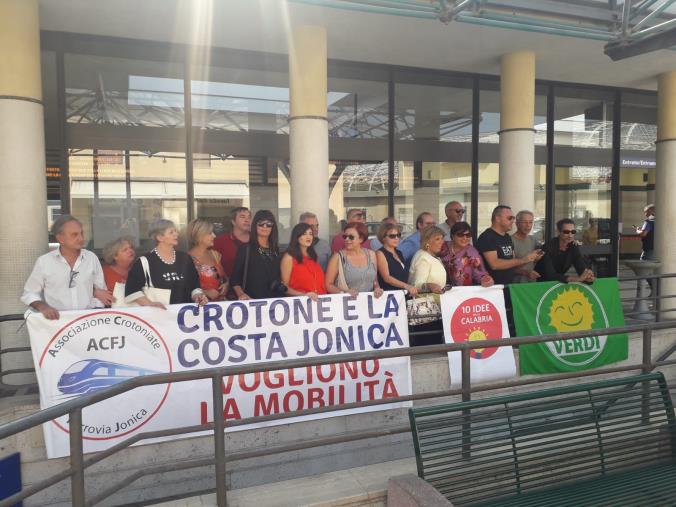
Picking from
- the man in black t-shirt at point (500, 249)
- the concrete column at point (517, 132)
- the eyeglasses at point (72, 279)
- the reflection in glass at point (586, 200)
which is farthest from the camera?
the reflection in glass at point (586, 200)

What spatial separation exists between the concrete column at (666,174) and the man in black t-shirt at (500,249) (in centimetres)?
471

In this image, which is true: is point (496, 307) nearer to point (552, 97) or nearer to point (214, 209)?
point (214, 209)

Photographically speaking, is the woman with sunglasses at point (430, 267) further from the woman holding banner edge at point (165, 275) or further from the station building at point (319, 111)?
the woman holding banner edge at point (165, 275)

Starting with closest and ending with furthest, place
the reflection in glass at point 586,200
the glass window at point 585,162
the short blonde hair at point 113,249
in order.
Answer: the short blonde hair at point 113,249
the glass window at point 585,162
the reflection in glass at point 586,200

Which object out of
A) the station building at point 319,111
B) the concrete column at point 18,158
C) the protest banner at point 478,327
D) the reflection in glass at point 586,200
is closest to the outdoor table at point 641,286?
the station building at point 319,111

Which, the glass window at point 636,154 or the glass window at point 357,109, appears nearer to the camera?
the glass window at point 357,109

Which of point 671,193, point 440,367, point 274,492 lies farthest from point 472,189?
point 274,492

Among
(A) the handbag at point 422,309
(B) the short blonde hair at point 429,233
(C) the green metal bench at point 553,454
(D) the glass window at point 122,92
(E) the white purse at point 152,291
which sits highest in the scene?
(D) the glass window at point 122,92

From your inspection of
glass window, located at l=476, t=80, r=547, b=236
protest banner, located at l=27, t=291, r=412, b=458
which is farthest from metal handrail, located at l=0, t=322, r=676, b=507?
glass window, located at l=476, t=80, r=547, b=236

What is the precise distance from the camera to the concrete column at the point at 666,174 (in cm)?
922

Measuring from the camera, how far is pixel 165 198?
769cm

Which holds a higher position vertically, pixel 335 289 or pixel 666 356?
pixel 335 289

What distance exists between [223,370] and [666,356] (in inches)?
241

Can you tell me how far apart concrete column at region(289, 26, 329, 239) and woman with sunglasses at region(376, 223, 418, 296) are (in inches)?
72.7
